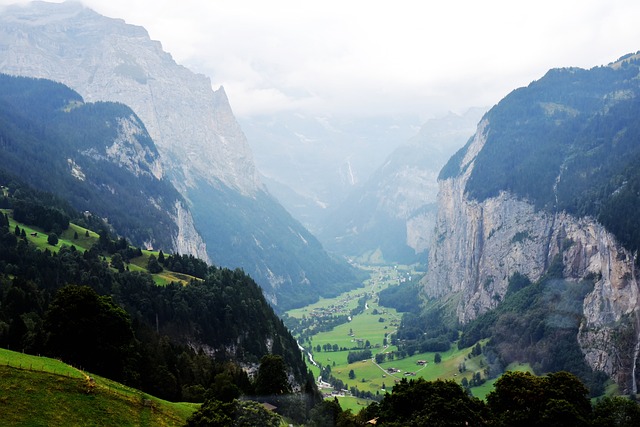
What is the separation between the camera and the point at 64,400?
63219 mm

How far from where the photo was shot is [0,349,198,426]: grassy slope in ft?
194

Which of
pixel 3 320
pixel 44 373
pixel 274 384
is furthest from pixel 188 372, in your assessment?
pixel 44 373

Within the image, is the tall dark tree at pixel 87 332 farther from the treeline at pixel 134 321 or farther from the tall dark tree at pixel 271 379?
the tall dark tree at pixel 271 379

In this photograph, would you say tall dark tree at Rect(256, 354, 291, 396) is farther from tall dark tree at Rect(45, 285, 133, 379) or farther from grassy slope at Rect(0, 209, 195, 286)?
grassy slope at Rect(0, 209, 195, 286)

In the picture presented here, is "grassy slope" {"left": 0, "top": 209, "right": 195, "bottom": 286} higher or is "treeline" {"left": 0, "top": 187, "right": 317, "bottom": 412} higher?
"grassy slope" {"left": 0, "top": 209, "right": 195, "bottom": 286}

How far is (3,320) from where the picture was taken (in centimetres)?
9781

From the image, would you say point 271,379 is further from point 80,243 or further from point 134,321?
point 80,243

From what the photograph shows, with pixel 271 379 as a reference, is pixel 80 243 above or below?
above

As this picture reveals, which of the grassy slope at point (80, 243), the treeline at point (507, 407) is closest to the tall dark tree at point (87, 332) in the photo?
the treeline at point (507, 407)

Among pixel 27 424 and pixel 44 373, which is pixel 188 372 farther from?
pixel 27 424

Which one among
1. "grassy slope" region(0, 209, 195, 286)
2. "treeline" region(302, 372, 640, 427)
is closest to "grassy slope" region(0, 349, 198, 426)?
"treeline" region(302, 372, 640, 427)

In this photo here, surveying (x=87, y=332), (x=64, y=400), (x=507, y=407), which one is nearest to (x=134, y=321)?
(x=87, y=332)

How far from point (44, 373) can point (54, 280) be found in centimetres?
8149

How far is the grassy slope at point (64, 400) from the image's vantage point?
59.1 metres
